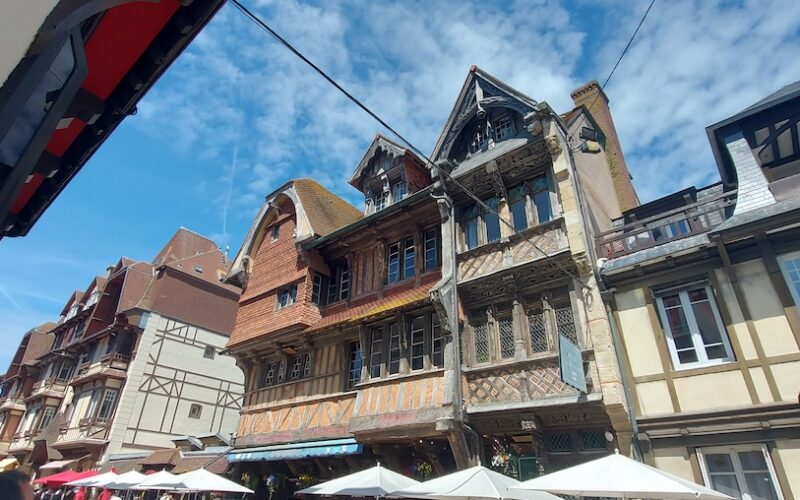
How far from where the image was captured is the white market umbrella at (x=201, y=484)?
460 inches

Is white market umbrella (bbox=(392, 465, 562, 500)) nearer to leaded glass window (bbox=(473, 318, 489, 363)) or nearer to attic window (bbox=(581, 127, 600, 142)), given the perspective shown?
leaded glass window (bbox=(473, 318, 489, 363))

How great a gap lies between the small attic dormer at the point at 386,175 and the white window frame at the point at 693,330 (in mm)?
8357

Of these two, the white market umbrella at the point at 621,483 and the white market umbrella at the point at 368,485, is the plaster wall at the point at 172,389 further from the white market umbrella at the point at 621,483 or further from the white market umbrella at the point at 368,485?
the white market umbrella at the point at 621,483

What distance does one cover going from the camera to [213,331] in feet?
93.8

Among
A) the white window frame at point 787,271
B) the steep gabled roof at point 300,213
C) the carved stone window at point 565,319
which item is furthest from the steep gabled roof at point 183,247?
the white window frame at point 787,271

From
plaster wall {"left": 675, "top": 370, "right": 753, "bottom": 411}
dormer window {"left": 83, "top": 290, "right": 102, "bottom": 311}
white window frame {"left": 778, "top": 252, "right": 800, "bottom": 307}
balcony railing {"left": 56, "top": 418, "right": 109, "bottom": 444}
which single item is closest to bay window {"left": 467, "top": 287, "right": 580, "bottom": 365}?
plaster wall {"left": 675, "top": 370, "right": 753, "bottom": 411}

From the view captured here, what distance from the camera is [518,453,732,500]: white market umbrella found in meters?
5.63

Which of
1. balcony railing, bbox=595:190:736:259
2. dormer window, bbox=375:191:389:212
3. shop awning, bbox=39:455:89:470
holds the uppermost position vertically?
dormer window, bbox=375:191:389:212

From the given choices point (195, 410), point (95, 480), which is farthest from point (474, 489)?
→ point (195, 410)

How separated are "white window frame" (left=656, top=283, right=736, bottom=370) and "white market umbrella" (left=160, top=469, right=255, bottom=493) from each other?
33.9 feet

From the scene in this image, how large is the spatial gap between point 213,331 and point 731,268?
89.2ft

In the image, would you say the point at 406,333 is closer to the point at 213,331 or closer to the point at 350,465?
the point at 350,465

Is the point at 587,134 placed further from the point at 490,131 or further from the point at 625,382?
the point at 625,382

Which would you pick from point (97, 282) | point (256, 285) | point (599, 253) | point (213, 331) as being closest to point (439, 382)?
point (599, 253)
